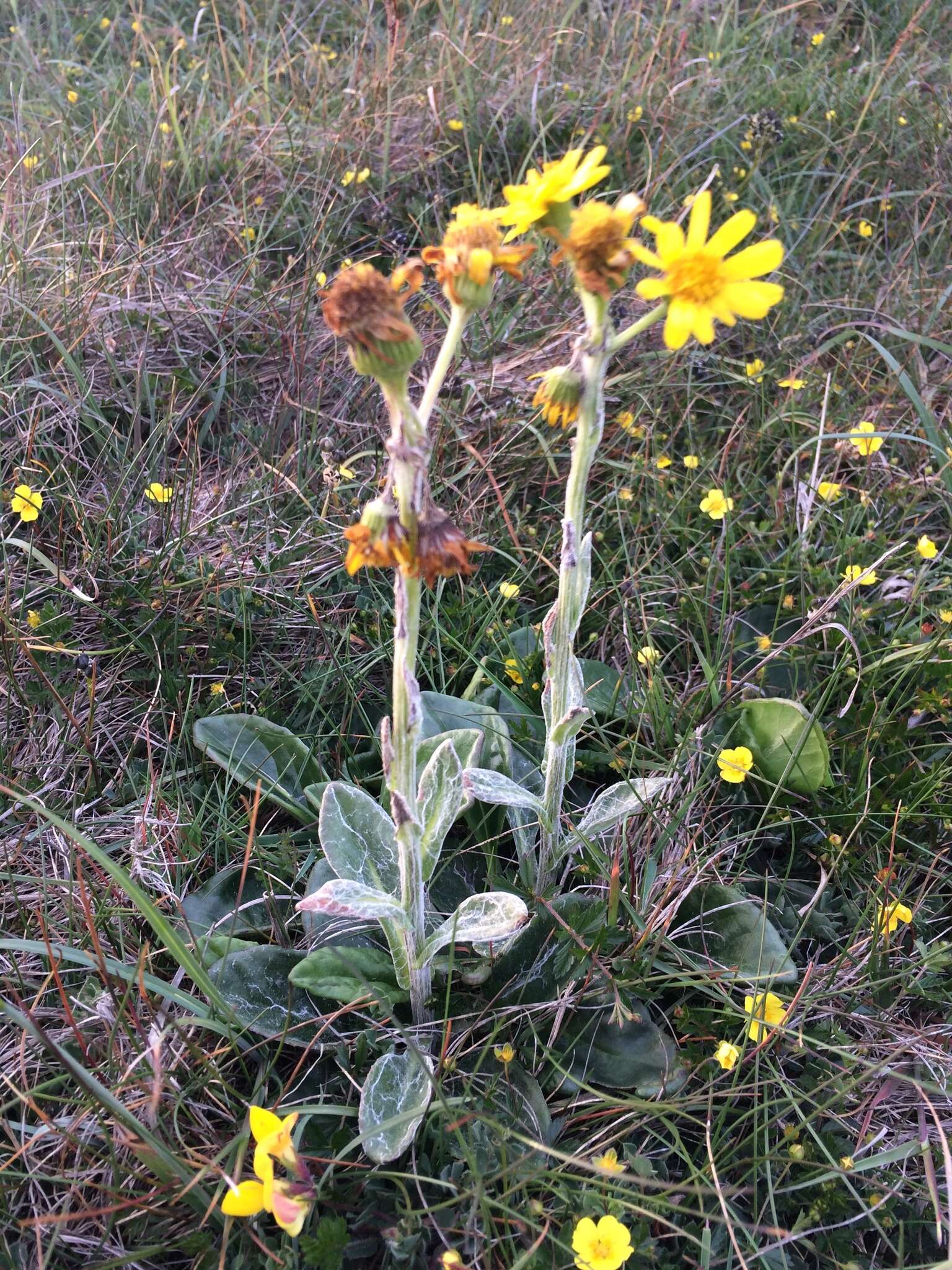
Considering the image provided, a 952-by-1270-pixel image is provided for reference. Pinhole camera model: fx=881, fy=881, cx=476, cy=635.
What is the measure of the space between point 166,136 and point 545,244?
1548 mm

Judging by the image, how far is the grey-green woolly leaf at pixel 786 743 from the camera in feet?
6.13

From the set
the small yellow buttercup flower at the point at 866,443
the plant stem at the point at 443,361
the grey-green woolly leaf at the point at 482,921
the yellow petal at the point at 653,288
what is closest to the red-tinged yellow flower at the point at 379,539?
the plant stem at the point at 443,361

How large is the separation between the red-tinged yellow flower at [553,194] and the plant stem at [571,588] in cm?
13

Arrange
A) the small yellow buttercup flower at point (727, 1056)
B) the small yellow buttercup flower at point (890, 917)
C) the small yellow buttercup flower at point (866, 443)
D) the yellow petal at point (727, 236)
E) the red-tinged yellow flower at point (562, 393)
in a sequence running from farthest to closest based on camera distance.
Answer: the small yellow buttercup flower at point (866, 443), the small yellow buttercup flower at point (890, 917), the small yellow buttercup flower at point (727, 1056), the red-tinged yellow flower at point (562, 393), the yellow petal at point (727, 236)

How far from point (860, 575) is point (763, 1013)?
3.18 feet

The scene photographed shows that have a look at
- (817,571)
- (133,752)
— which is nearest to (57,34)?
(133,752)

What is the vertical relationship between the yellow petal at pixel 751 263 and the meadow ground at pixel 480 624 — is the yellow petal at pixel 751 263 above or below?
above

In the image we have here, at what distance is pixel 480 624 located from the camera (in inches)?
87.1

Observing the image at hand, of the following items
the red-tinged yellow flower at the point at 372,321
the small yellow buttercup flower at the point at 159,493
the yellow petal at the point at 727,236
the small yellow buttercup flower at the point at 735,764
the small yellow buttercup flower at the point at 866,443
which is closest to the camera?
the red-tinged yellow flower at the point at 372,321

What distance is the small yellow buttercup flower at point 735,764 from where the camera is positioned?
1840 mm

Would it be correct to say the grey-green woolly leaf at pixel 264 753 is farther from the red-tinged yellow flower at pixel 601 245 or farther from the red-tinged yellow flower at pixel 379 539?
the red-tinged yellow flower at pixel 601 245

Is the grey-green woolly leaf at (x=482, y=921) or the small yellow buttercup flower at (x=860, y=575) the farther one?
the small yellow buttercup flower at (x=860, y=575)

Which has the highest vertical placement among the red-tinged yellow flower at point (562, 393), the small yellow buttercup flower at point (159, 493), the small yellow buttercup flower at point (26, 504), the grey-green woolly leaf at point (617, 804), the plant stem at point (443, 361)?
the plant stem at point (443, 361)

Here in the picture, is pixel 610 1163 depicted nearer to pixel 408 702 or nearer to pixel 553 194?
pixel 408 702
